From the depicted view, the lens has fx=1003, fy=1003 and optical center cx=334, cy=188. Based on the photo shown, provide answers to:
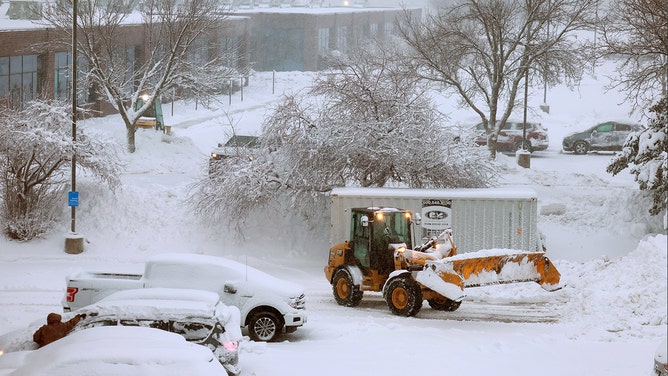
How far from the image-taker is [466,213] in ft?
80.3

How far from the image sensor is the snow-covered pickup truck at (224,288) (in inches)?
670

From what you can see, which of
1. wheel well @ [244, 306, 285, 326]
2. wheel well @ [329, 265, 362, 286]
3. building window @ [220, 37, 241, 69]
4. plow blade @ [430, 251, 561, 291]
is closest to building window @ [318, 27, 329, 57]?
building window @ [220, 37, 241, 69]

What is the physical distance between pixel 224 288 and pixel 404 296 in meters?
4.16

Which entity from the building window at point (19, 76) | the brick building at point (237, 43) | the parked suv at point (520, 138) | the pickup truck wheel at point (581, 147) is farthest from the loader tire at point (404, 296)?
the building window at point (19, 76)

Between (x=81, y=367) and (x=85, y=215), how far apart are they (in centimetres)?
1946

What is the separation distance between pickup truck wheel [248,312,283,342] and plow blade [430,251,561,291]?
375 cm

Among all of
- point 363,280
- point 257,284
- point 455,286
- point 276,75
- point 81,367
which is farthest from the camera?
point 276,75

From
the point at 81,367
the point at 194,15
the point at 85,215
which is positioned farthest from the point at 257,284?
the point at 194,15

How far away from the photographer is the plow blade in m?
19.4

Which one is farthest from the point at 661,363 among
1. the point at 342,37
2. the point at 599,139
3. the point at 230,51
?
the point at 342,37

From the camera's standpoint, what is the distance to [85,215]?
28.4m

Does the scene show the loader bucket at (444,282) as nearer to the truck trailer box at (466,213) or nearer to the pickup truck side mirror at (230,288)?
the pickup truck side mirror at (230,288)

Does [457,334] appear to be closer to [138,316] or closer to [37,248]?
[138,316]

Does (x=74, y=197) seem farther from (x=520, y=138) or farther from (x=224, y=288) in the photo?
(x=520, y=138)
